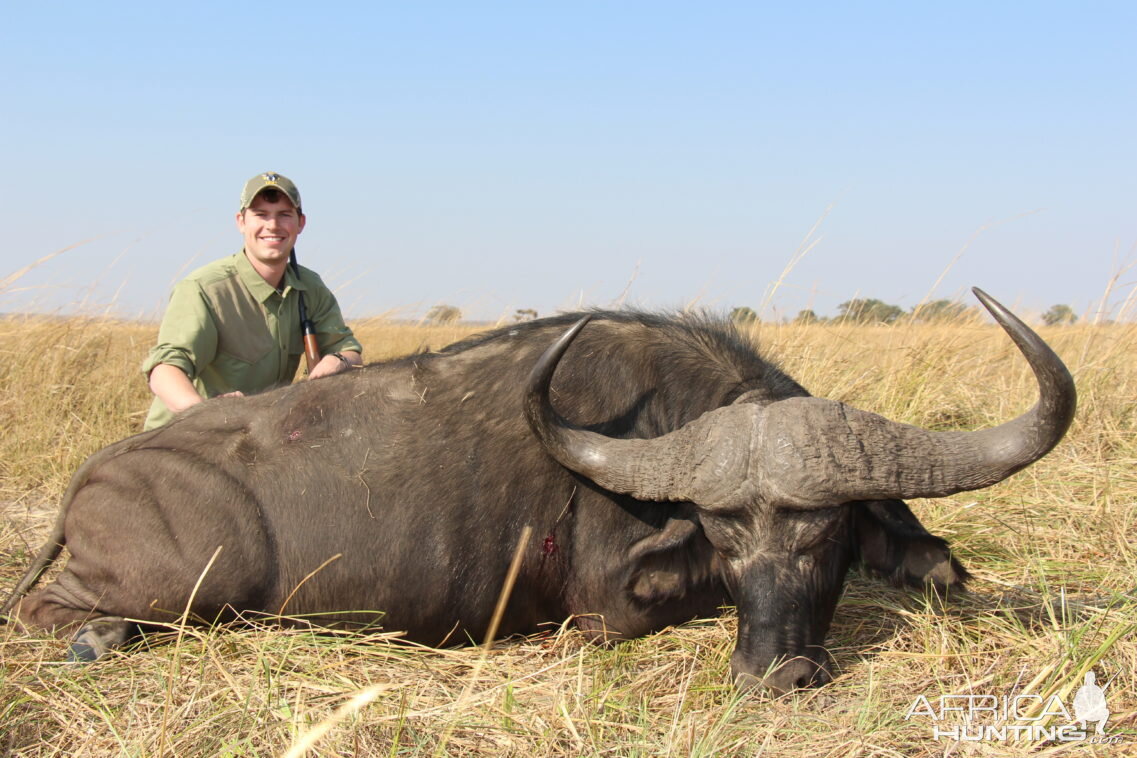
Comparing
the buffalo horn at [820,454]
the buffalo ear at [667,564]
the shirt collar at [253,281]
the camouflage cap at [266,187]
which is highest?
the camouflage cap at [266,187]

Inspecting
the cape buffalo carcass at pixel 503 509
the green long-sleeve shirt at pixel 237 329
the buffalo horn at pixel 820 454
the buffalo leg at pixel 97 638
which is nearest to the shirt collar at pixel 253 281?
the green long-sleeve shirt at pixel 237 329

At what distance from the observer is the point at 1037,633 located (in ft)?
11.1

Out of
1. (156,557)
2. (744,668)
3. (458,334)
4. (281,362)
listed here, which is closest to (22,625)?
(156,557)

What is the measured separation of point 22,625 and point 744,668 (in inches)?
105

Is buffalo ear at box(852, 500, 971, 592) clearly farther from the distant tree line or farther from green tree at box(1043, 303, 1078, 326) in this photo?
green tree at box(1043, 303, 1078, 326)

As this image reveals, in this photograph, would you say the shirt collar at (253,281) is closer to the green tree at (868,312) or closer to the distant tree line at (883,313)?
the distant tree line at (883,313)

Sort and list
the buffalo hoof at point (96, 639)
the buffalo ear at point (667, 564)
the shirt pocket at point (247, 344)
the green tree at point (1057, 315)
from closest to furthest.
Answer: the buffalo hoof at point (96, 639)
the buffalo ear at point (667, 564)
the shirt pocket at point (247, 344)
the green tree at point (1057, 315)

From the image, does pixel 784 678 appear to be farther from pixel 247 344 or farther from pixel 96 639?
pixel 247 344

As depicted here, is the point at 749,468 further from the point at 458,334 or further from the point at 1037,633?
the point at 458,334

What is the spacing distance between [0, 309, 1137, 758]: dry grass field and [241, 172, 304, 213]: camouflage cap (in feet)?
6.95

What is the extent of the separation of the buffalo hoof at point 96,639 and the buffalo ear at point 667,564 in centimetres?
189

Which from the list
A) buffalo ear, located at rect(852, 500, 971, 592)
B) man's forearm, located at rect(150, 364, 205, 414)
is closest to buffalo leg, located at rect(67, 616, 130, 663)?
man's forearm, located at rect(150, 364, 205, 414)

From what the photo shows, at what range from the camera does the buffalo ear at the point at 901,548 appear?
3.31m

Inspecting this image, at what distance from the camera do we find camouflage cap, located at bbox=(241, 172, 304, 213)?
506cm
